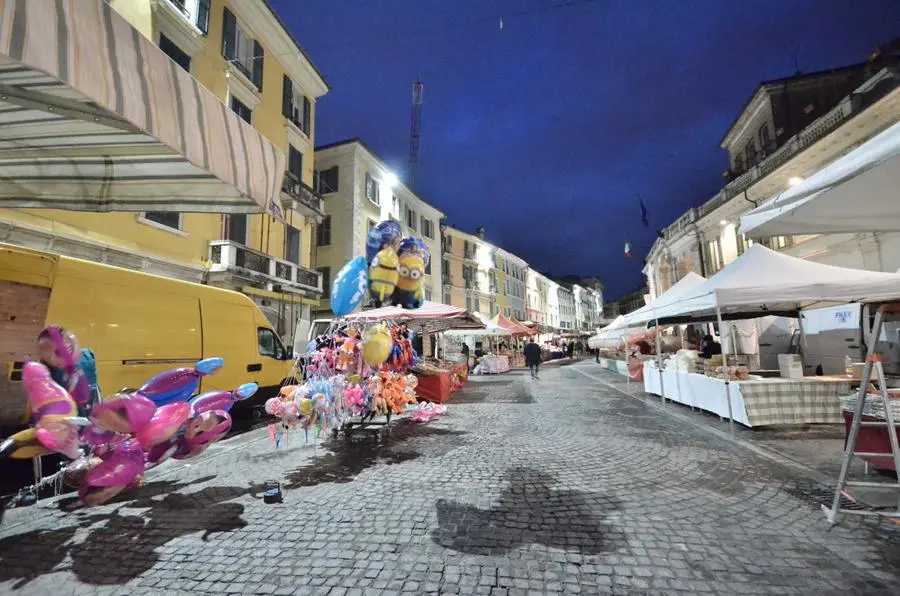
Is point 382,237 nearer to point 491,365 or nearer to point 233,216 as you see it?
point 233,216

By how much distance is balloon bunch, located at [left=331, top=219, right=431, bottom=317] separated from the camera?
5266 millimetres

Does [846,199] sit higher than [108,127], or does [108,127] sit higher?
[108,127]

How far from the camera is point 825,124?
47.7 feet

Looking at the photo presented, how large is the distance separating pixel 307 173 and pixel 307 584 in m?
20.9

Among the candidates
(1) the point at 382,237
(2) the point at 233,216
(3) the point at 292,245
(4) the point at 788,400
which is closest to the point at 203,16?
(2) the point at 233,216

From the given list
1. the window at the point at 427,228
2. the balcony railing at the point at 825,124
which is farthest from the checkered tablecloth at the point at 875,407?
the window at the point at 427,228

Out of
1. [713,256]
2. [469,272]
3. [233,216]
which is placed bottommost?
[713,256]

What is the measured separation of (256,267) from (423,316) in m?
10.1

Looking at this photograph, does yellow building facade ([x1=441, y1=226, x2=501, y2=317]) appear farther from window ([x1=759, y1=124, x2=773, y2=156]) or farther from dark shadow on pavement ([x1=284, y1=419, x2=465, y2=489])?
dark shadow on pavement ([x1=284, y1=419, x2=465, y2=489])

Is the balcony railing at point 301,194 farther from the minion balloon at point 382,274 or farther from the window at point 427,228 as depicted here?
the minion balloon at point 382,274

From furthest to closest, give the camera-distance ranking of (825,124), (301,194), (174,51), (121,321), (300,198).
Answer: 1. (301,194)
2. (300,198)
3. (825,124)
4. (174,51)
5. (121,321)

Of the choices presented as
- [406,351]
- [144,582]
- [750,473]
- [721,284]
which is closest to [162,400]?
[144,582]

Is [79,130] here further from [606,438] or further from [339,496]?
[606,438]

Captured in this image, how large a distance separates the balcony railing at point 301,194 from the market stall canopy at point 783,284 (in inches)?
630
